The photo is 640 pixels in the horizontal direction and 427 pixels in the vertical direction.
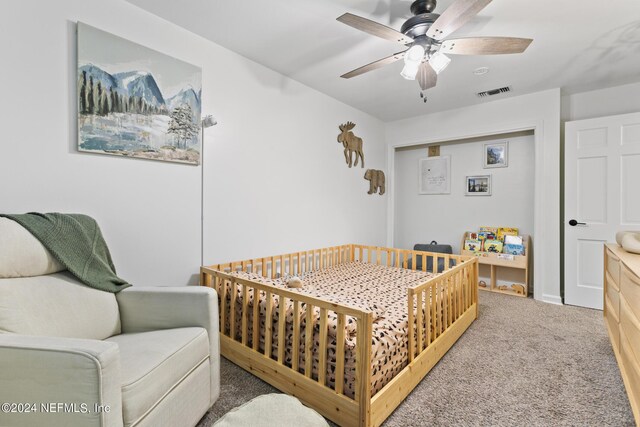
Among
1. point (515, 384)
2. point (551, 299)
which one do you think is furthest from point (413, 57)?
point (551, 299)

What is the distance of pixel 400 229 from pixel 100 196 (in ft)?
13.5

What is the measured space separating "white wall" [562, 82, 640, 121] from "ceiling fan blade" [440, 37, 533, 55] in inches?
92.3

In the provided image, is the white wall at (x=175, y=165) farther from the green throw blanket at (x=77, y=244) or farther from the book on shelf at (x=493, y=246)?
the book on shelf at (x=493, y=246)

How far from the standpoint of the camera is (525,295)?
3.56 m

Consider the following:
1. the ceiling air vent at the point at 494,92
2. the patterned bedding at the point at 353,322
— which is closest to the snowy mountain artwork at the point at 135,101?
the patterned bedding at the point at 353,322

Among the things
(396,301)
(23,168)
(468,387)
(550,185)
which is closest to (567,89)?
(550,185)

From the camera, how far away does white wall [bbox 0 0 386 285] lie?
5.08 feet

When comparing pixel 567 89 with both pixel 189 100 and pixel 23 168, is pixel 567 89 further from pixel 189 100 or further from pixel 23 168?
pixel 23 168

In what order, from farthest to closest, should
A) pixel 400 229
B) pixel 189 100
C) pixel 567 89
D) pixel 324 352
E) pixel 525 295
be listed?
pixel 400 229, pixel 525 295, pixel 567 89, pixel 189 100, pixel 324 352

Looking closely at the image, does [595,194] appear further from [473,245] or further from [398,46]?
[398,46]

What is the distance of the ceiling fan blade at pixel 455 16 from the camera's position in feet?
4.66

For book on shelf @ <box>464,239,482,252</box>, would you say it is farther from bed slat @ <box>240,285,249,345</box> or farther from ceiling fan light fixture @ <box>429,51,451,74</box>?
bed slat @ <box>240,285,249,345</box>

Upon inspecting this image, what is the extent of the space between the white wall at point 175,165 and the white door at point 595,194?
8.25ft

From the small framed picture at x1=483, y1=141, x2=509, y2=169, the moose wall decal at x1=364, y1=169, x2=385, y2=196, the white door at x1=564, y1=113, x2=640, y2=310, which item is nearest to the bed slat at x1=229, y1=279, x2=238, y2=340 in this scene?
the moose wall decal at x1=364, y1=169, x2=385, y2=196
